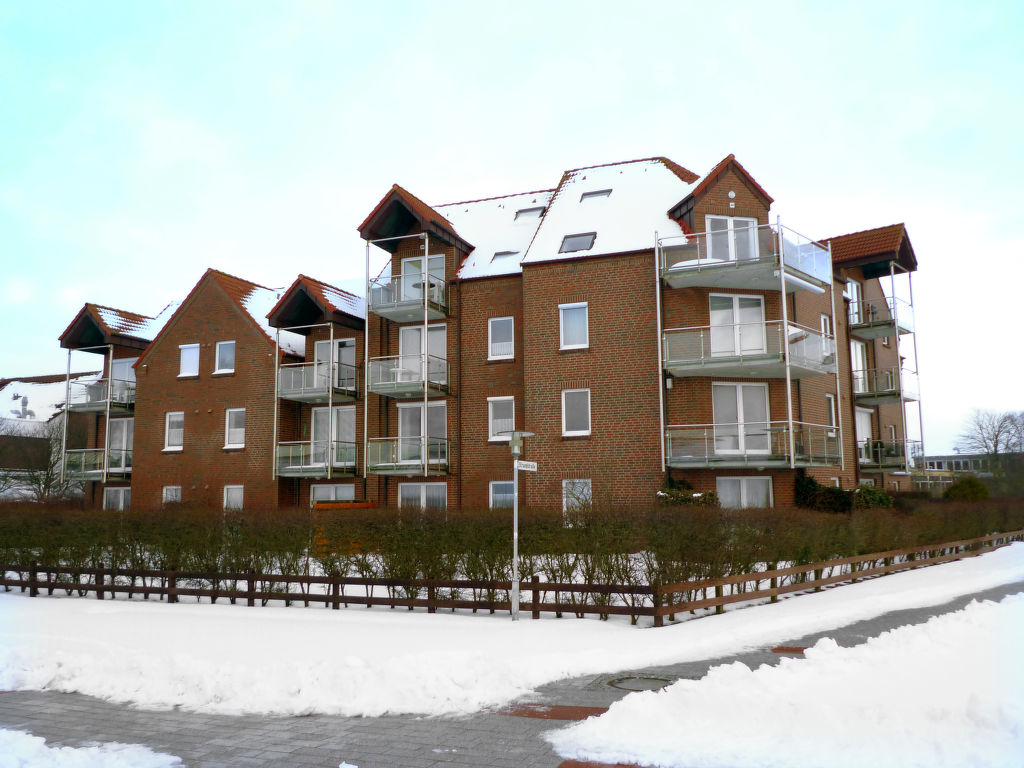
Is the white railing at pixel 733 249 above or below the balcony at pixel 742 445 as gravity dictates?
above

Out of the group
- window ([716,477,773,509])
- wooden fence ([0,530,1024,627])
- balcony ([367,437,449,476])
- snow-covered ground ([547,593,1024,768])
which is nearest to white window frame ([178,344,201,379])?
balcony ([367,437,449,476])

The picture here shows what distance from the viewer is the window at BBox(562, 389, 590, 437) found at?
2481cm

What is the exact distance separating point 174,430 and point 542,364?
593 inches

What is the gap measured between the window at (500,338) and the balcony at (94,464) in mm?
16202

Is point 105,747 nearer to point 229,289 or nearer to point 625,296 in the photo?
point 625,296

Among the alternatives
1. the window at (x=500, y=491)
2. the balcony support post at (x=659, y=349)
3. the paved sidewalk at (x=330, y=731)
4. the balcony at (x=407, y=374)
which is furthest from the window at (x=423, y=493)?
the paved sidewalk at (x=330, y=731)

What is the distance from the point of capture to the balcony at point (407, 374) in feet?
88.3

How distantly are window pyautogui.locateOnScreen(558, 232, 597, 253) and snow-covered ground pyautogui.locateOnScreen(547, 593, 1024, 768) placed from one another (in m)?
18.3

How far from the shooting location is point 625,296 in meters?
24.6

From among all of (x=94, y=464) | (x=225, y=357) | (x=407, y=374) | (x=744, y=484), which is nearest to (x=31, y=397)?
(x=94, y=464)

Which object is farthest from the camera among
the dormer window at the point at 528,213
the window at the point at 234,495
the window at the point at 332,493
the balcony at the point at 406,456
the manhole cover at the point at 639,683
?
the window at the point at 234,495

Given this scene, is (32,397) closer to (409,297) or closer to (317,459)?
(317,459)

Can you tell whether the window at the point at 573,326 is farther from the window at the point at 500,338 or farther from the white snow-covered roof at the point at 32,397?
the white snow-covered roof at the point at 32,397

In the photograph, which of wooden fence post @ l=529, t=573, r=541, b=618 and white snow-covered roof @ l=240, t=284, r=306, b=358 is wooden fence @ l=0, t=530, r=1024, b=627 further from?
white snow-covered roof @ l=240, t=284, r=306, b=358
